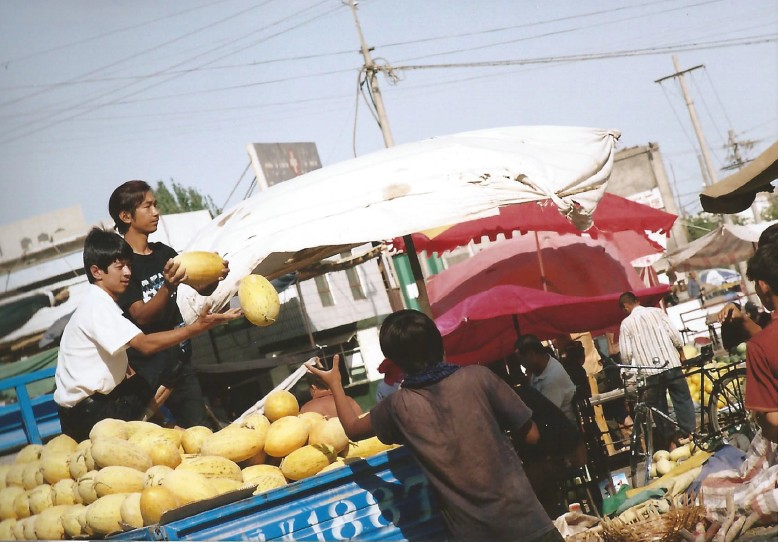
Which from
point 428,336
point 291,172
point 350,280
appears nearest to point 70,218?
point 428,336

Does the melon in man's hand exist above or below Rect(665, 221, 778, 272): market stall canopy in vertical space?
above

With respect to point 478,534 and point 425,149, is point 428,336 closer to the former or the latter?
point 478,534

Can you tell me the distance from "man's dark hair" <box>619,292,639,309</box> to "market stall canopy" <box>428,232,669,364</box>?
114 mm

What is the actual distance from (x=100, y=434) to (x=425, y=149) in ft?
8.90

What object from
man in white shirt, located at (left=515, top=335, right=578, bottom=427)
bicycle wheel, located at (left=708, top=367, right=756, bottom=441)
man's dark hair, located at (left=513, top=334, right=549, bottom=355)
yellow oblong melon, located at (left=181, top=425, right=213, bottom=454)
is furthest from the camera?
bicycle wheel, located at (left=708, top=367, right=756, bottom=441)

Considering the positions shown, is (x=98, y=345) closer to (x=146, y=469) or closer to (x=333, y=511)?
(x=146, y=469)

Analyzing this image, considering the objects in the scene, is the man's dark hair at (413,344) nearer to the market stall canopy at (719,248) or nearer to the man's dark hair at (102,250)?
the man's dark hair at (102,250)

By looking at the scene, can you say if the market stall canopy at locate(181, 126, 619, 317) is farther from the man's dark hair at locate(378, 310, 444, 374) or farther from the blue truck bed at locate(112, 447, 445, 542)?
the blue truck bed at locate(112, 447, 445, 542)

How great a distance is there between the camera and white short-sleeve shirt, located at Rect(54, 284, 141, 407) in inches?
187

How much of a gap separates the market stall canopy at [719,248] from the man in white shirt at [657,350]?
11.6 metres

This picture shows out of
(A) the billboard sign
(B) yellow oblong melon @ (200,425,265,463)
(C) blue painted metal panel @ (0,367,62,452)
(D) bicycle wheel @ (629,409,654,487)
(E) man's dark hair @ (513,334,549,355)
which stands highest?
(A) the billboard sign

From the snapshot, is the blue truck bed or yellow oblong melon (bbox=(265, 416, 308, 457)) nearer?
the blue truck bed

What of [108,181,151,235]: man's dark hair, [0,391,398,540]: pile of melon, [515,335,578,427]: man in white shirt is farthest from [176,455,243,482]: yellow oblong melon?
[515,335,578,427]: man in white shirt

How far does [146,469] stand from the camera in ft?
14.0
